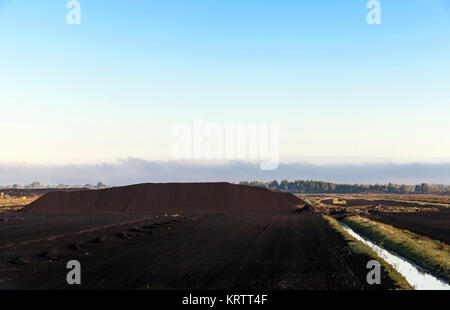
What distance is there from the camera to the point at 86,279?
18016 millimetres

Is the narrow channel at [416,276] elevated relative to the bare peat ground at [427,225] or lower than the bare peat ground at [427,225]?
elevated

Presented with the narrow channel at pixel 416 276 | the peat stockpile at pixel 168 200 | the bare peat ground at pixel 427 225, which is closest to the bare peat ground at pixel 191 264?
the narrow channel at pixel 416 276

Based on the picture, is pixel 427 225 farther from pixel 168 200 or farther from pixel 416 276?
pixel 168 200

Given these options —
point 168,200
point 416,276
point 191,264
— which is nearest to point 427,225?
point 416,276

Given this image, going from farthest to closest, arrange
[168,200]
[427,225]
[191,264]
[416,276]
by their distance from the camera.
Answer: [168,200], [427,225], [191,264], [416,276]

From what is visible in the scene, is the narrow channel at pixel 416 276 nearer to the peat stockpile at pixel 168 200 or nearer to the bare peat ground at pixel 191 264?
the bare peat ground at pixel 191 264

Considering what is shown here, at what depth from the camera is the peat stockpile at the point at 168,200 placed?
8869 cm

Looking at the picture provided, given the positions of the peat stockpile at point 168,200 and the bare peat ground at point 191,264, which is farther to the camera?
the peat stockpile at point 168,200

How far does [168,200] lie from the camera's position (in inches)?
3693
